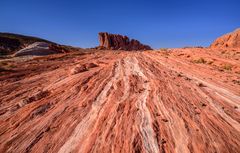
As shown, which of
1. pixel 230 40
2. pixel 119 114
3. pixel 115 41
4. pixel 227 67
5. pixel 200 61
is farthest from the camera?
pixel 115 41

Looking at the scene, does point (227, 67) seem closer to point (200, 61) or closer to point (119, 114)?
point (200, 61)

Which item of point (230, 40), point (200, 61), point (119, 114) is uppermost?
point (230, 40)

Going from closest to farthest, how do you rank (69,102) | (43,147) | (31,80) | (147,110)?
(43,147), (147,110), (69,102), (31,80)

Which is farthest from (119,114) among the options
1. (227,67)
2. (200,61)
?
(200,61)

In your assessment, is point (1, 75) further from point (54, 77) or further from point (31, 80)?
point (54, 77)

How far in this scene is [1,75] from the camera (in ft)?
41.2

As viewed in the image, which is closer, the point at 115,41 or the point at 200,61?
the point at 200,61

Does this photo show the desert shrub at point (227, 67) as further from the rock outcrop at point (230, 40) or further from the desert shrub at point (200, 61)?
the rock outcrop at point (230, 40)

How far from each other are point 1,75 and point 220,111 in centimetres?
1332

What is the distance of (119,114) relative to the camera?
7.71 meters

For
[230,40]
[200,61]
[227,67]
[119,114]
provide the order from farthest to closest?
[230,40] → [200,61] → [227,67] → [119,114]

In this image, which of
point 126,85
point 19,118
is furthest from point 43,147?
point 126,85

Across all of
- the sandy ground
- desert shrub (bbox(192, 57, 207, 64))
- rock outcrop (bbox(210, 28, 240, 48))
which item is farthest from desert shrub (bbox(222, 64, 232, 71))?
rock outcrop (bbox(210, 28, 240, 48))

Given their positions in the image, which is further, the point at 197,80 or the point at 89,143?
the point at 197,80
